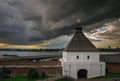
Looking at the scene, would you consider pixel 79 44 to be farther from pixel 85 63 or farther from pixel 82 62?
pixel 85 63

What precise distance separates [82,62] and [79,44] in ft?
6.83

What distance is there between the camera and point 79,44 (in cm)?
2908

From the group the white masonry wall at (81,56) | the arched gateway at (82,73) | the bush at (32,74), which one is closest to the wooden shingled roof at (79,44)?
the white masonry wall at (81,56)

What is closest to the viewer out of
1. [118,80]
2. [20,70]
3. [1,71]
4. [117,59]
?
[118,80]

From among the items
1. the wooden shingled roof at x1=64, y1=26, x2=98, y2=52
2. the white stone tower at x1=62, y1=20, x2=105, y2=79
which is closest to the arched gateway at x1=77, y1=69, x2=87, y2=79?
the white stone tower at x1=62, y1=20, x2=105, y2=79

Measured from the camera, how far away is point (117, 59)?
3341 cm

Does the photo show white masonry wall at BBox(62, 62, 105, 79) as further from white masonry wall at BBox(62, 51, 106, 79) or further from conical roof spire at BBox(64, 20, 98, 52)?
conical roof spire at BBox(64, 20, 98, 52)

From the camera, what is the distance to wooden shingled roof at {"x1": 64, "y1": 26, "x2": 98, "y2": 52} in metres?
28.6

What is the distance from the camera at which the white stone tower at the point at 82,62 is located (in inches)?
1102

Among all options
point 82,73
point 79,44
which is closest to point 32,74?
point 82,73

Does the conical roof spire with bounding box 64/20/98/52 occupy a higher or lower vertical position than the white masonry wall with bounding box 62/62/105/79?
higher

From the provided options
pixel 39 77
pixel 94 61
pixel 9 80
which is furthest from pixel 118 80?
pixel 9 80

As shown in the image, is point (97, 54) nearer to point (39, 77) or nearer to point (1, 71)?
point (39, 77)

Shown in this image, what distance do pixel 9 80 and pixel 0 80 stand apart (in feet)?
2.74
